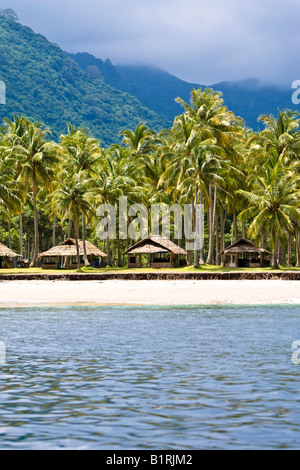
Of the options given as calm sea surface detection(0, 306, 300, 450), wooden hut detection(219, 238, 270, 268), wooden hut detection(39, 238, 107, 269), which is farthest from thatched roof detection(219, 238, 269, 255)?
calm sea surface detection(0, 306, 300, 450)

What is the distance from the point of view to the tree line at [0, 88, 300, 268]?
49.7m

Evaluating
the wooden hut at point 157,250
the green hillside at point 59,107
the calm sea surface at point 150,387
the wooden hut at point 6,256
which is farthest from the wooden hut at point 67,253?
the green hillside at point 59,107

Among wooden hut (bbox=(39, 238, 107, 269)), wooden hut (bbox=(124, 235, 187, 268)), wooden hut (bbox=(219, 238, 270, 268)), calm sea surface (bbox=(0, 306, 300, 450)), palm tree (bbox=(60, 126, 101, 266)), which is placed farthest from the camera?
wooden hut (bbox=(39, 238, 107, 269))

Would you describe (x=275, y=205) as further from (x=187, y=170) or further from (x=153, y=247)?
(x=153, y=247)

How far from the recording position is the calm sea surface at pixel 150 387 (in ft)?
23.4

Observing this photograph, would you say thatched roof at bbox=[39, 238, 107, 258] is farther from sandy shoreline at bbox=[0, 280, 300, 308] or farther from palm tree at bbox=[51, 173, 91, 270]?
sandy shoreline at bbox=[0, 280, 300, 308]

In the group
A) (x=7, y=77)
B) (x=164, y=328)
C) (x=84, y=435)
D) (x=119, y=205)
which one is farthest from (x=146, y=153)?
(x=7, y=77)

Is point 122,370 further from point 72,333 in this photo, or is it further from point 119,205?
point 119,205

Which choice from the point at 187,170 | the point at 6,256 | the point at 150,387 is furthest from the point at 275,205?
the point at 150,387

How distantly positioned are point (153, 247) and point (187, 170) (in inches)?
338

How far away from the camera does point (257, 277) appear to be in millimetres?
40125

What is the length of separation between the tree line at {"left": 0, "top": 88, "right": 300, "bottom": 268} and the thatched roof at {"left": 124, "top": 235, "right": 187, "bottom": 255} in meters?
2.29

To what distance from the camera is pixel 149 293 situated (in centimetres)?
3173

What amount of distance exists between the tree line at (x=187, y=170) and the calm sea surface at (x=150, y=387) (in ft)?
105
